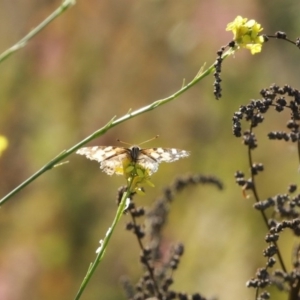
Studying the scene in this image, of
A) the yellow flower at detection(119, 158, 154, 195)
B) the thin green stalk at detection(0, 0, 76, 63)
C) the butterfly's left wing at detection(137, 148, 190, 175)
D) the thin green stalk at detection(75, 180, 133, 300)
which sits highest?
the thin green stalk at detection(0, 0, 76, 63)

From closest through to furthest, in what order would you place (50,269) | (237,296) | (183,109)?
(237,296), (50,269), (183,109)

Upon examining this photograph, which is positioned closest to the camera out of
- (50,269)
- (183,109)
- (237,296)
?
(237,296)

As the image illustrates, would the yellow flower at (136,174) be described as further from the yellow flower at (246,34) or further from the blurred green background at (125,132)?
the blurred green background at (125,132)

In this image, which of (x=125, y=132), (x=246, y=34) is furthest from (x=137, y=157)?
(x=125, y=132)

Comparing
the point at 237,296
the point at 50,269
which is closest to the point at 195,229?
the point at 237,296

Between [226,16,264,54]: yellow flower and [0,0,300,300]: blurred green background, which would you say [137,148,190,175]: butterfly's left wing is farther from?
[0,0,300,300]: blurred green background

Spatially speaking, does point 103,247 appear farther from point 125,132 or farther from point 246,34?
point 125,132

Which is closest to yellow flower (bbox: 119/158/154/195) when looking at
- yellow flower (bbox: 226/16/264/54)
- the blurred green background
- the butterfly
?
the butterfly

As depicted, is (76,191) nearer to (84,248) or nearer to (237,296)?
(84,248)
